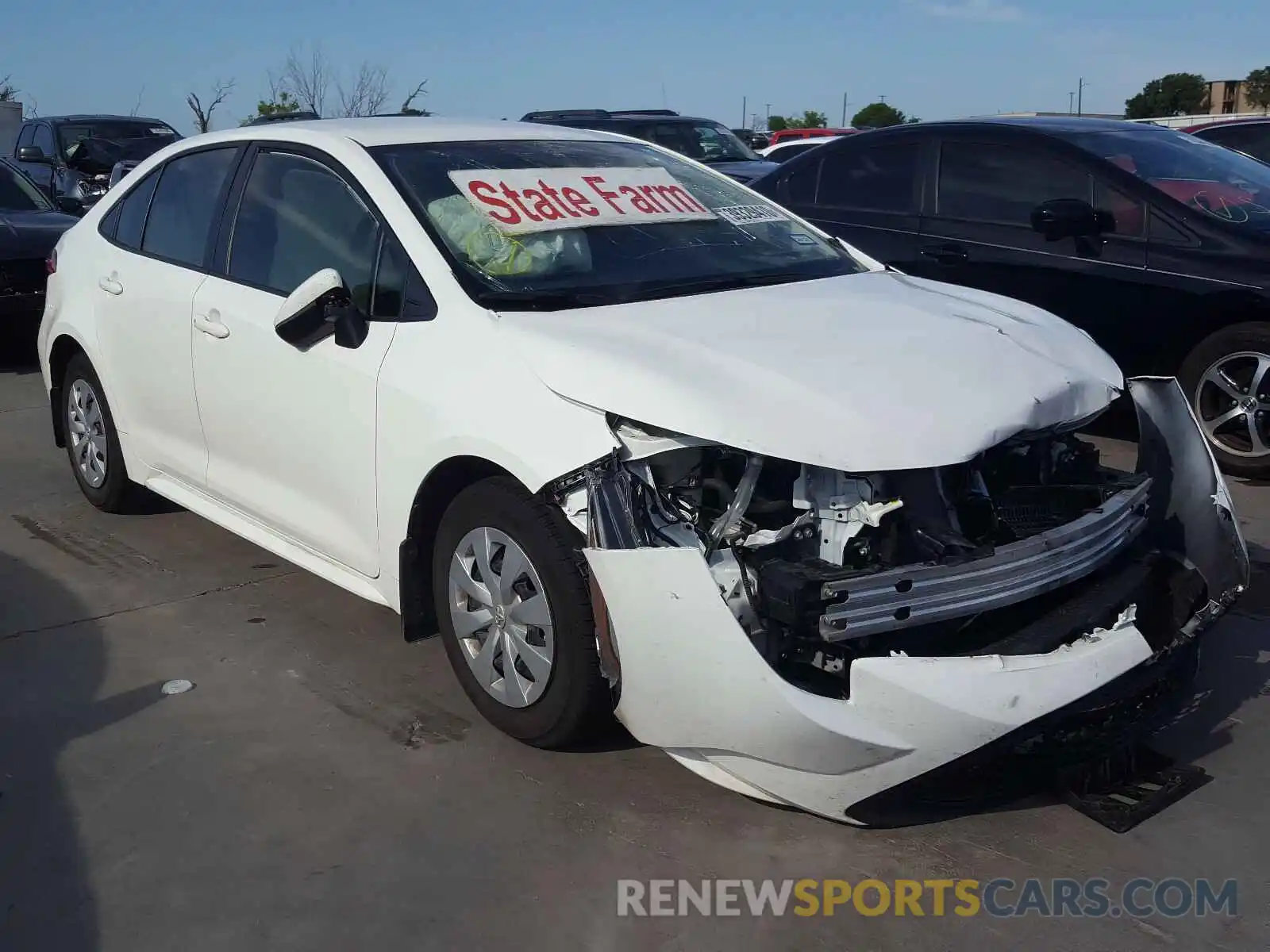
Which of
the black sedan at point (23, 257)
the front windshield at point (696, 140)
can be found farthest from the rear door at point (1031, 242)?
the black sedan at point (23, 257)

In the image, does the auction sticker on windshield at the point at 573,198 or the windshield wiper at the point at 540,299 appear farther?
the auction sticker on windshield at the point at 573,198

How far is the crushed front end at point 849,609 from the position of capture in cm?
273

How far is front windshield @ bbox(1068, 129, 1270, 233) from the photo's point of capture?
6000 mm

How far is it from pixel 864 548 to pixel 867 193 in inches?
179

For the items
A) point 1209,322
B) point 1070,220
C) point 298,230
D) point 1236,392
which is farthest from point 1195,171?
point 298,230

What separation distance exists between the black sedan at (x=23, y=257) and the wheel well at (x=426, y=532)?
244 inches

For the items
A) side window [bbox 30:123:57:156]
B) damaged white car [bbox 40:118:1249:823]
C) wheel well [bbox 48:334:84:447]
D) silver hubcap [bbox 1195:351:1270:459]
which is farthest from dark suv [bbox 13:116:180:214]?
silver hubcap [bbox 1195:351:1270:459]

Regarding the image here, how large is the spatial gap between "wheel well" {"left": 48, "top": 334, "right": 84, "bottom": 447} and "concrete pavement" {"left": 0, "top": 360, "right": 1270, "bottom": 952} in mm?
1602

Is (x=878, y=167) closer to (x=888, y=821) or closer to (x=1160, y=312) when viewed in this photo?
(x=1160, y=312)

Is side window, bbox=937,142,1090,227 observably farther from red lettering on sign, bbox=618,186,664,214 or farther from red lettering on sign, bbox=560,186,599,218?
red lettering on sign, bbox=560,186,599,218

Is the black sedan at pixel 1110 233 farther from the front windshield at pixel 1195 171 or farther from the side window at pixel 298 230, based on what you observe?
the side window at pixel 298 230

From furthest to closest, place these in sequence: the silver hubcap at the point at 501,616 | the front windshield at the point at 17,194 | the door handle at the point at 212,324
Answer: the front windshield at the point at 17,194, the door handle at the point at 212,324, the silver hubcap at the point at 501,616

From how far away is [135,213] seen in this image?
5.08 meters

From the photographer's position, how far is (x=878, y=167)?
23.3 ft
